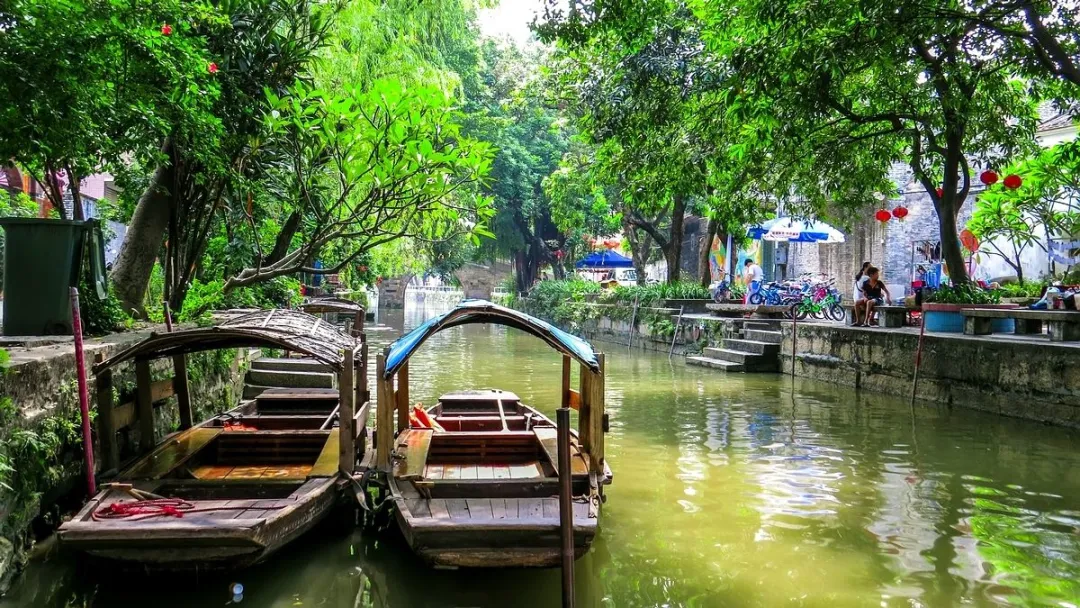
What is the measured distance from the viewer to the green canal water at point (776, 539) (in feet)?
14.5

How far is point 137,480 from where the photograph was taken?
16.0ft

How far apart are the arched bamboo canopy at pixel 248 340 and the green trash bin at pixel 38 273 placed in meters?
1.07

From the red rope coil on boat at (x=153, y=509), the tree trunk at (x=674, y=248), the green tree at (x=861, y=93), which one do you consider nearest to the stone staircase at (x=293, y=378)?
the red rope coil on boat at (x=153, y=509)

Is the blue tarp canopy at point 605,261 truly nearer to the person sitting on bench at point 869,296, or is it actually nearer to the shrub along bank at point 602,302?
the shrub along bank at point 602,302

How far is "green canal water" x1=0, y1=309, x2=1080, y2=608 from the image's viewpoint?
441 centimetres

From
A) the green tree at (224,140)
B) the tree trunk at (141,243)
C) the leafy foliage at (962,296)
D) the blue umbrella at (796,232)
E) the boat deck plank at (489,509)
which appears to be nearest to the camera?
the boat deck plank at (489,509)


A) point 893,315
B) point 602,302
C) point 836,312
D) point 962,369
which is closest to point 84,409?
point 962,369

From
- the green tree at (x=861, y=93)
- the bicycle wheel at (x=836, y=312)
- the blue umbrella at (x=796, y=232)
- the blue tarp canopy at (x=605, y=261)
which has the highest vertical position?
the green tree at (x=861, y=93)

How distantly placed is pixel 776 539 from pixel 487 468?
2.19 meters

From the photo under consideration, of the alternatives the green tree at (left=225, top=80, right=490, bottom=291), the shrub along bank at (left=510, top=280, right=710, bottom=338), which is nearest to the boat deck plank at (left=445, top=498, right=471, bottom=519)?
the green tree at (left=225, top=80, right=490, bottom=291)

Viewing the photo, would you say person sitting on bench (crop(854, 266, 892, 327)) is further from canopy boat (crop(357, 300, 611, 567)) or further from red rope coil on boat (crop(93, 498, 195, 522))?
red rope coil on boat (crop(93, 498, 195, 522))

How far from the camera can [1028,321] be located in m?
10.3

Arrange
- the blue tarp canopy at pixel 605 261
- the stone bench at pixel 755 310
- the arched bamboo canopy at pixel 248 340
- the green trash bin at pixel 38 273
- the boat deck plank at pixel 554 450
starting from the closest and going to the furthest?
1. the arched bamboo canopy at pixel 248 340
2. the boat deck plank at pixel 554 450
3. the green trash bin at pixel 38 273
4. the stone bench at pixel 755 310
5. the blue tarp canopy at pixel 605 261

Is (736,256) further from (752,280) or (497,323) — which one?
(497,323)
